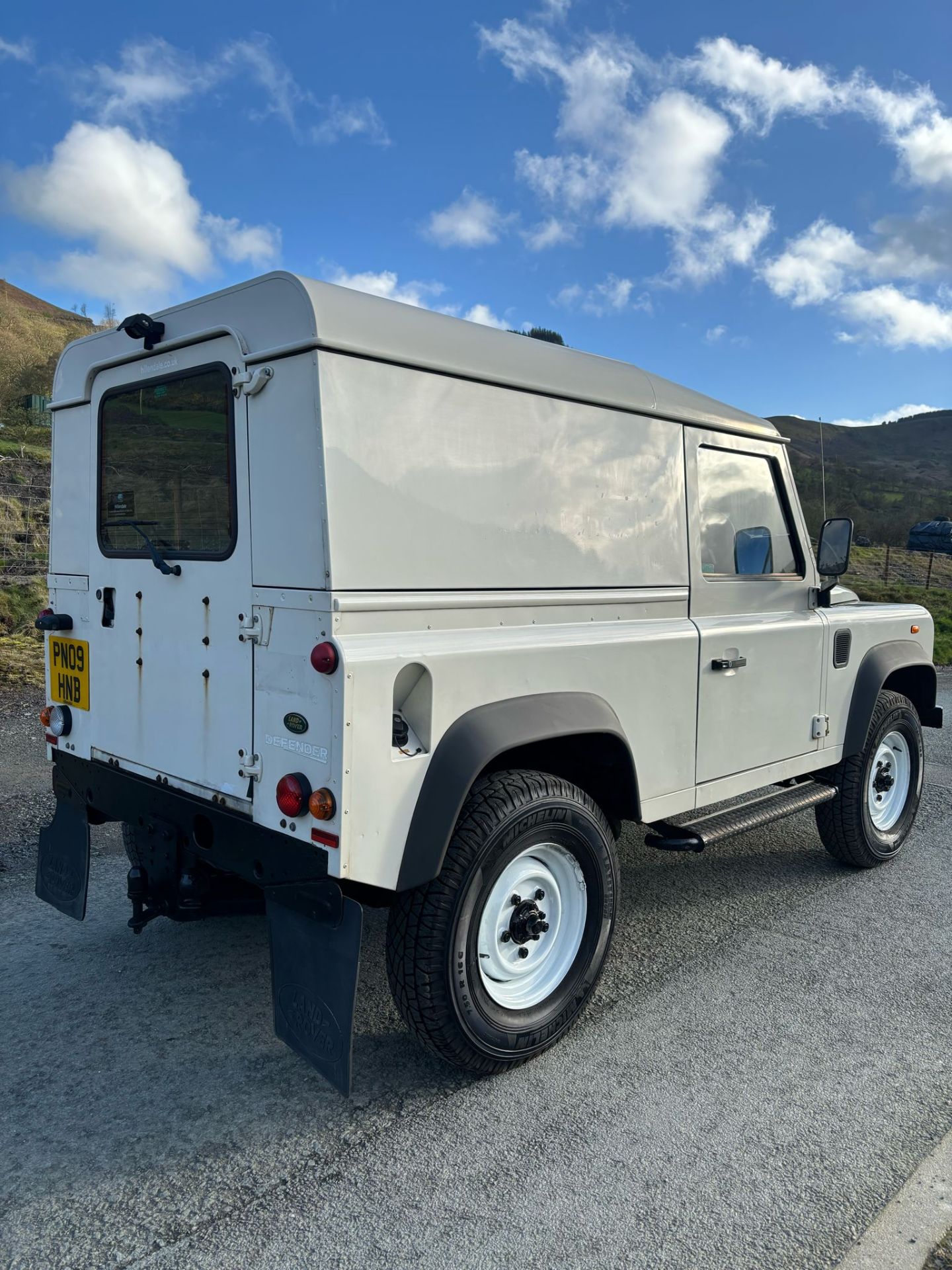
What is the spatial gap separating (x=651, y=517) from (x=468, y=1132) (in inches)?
90.0

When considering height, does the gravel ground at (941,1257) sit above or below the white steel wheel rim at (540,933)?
below

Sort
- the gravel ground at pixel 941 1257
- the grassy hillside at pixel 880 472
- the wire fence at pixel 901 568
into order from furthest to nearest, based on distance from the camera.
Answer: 1. the wire fence at pixel 901 568
2. the grassy hillside at pixel 880 472
3. the gravel ground at pixel 941 1257

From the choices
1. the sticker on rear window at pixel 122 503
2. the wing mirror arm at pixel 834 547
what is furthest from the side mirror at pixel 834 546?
the sticker on rear window at pixel 122 503

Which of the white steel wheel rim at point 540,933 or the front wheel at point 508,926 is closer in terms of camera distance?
the front wheel at point 508,926

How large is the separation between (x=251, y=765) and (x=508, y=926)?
3.40 feet

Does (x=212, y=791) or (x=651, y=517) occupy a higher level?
(x=651, y=517)

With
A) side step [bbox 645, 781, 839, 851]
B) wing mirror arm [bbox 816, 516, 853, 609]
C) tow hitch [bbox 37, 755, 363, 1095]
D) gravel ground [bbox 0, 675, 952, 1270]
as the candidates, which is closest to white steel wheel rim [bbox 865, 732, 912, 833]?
side step [bbox 645, 781, 839, 851]

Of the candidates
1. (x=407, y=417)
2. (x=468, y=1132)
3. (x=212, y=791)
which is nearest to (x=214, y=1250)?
(x=468, y=1132)

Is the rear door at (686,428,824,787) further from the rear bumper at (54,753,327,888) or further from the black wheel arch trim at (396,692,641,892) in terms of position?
the rear bumper at (54,753,327,888)

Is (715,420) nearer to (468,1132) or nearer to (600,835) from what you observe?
(600,835)

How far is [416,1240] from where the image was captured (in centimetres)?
223

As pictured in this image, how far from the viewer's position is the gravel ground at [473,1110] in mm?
2250

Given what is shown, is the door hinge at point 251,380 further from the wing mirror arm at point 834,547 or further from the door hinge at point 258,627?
the wing mirror arm at point 834,547

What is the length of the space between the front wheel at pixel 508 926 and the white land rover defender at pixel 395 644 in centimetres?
1
